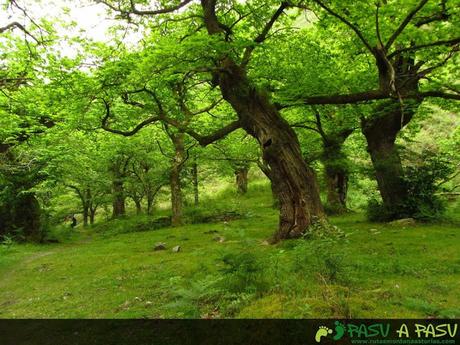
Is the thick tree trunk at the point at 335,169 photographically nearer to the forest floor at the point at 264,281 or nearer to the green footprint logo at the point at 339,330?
the forest floor at the point at 264,281

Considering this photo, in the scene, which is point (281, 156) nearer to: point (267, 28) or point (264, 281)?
point (267, 28)

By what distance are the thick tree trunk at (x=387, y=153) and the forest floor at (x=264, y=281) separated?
201 centimetres

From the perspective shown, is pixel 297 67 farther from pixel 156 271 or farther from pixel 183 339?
pixel 183 339

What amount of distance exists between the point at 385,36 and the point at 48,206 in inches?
913

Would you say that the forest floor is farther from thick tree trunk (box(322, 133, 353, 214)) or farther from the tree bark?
the tree bark

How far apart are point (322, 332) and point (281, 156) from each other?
7.99 m

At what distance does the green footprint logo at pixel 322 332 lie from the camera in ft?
13.7

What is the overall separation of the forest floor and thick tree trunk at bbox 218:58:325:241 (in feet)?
3.33

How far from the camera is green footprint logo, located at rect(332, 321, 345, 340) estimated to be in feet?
13.6

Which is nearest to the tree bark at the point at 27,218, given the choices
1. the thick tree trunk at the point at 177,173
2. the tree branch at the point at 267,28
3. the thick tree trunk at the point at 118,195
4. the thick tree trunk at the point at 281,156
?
the thick tree trunk at the point at 118,195

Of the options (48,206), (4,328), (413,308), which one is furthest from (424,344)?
(48,206)

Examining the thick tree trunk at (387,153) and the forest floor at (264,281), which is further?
the thick tree trunk at (387,153)

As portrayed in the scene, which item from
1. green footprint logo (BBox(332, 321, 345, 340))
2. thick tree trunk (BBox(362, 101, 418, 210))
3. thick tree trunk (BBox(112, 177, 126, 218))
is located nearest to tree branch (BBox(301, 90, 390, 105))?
thick tree trunk (BBox(362, 101, 418, 210))

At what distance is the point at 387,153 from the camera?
15.5 meters
